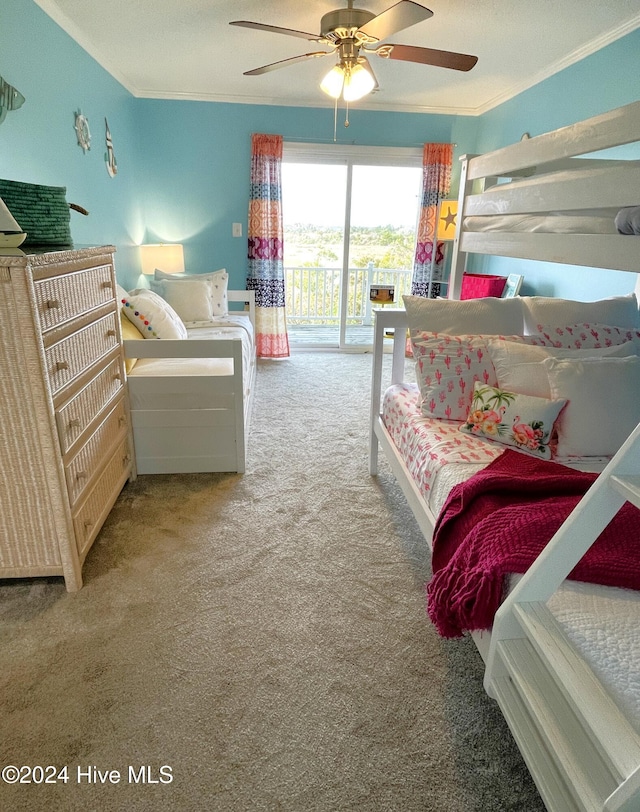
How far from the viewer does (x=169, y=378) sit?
96.0 inches

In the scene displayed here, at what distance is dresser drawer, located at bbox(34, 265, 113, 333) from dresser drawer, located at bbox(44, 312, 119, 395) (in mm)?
75

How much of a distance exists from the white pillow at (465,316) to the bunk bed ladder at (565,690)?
1372 mm

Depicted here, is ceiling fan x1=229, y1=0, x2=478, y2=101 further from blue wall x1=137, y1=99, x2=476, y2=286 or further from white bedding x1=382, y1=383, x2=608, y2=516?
blue wall x1=137, y1=99, x2=476, y2=286

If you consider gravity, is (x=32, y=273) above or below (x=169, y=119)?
below

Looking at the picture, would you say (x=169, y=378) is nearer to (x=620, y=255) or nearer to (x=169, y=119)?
(x=620, y=255)

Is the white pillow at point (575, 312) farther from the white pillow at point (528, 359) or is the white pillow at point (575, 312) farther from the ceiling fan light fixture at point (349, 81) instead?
the ceiling fan light fixture at point (349, 81)

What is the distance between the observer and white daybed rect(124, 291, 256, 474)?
8.03ft

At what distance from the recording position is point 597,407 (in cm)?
174

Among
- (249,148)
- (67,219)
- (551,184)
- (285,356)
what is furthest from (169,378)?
(249,148)

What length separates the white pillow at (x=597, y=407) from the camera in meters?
1.73

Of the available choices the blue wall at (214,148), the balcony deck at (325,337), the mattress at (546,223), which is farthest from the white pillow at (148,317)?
the balcony deck at (325,337)

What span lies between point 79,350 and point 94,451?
41cm

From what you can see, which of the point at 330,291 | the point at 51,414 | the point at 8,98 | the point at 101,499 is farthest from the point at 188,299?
the point at 330,291

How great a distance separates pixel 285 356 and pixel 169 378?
8.81ft
